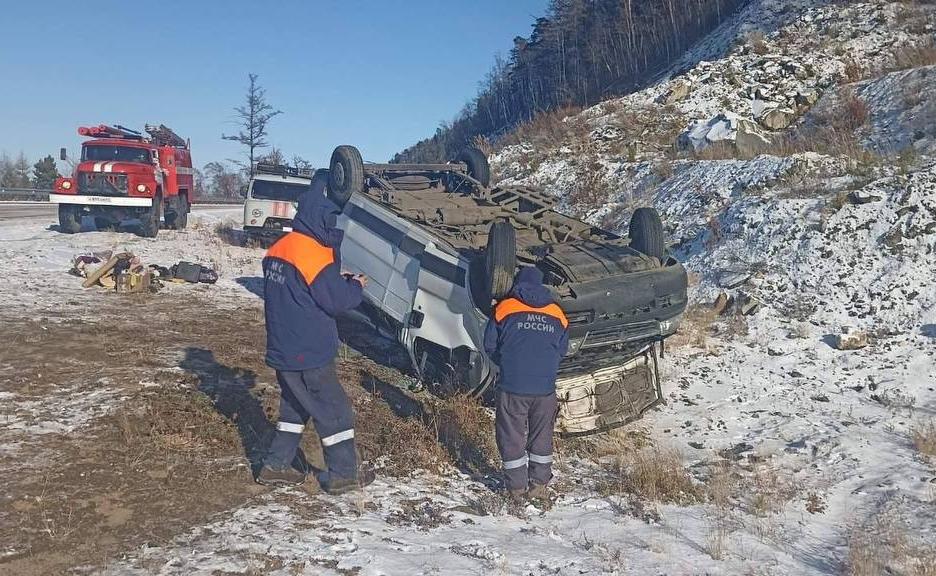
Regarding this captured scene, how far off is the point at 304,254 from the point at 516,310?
146cm

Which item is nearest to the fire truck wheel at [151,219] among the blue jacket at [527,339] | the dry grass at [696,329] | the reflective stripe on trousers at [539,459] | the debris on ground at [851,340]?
the dry grass at [696,329]

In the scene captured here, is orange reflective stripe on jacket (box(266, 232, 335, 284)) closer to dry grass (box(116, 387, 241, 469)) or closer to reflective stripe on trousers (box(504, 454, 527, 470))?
dry grass (box(116, 387, 241, 469))

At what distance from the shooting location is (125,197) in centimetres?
1490

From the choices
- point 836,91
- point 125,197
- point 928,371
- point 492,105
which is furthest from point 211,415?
point 492,105

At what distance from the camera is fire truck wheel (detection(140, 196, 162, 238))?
15.5 m

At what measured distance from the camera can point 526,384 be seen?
4.43m

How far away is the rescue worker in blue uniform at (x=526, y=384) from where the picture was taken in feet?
14.6

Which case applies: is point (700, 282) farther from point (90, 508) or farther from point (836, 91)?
point (836, 91)

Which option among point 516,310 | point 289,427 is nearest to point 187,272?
point 289,427

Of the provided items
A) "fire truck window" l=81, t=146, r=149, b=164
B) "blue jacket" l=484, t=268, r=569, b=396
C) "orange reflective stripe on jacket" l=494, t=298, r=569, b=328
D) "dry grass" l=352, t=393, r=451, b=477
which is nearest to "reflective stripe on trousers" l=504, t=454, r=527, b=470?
"blue jacket" l=484, t=268, r=569, b=396

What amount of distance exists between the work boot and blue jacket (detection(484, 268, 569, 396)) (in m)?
1.46

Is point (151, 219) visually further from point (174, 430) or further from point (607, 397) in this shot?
point (607, 397)

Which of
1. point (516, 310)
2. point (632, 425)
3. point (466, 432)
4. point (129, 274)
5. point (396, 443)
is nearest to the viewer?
point (516, 310)

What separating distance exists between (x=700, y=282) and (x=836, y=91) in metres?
9.10
